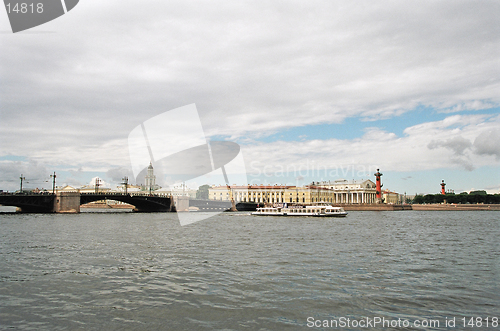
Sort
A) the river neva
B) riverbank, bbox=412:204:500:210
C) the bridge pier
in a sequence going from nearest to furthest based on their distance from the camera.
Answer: the river neva
the bridge pier
riverbank, bbox=412:204:500:210

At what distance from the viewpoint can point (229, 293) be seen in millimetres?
8922

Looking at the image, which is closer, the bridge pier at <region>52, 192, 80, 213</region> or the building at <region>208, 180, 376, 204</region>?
the bridge pier at <region>52, 192, 80, 213</region>

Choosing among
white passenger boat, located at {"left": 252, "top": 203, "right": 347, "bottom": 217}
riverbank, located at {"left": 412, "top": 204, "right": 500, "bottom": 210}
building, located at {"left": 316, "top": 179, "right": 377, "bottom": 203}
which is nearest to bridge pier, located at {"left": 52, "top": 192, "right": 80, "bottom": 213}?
white passenger boat, located at {"left": 252, "top": 203, "right": 347, "bottom": 217}

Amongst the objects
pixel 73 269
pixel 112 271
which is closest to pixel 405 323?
pixel 112 271

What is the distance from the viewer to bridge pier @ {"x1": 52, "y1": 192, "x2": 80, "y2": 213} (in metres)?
56.6

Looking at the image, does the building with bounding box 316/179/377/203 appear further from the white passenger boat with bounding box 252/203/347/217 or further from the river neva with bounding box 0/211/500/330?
the river neva with bounding box 0/211/500/330

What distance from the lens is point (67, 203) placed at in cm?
5716

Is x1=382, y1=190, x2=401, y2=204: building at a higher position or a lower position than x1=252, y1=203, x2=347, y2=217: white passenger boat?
higher

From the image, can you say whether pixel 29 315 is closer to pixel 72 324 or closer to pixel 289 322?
pixel 72 324

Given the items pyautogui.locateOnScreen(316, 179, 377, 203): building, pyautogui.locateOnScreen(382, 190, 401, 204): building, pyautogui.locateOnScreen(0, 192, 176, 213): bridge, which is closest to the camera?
pyautogui.locateOnScreen(0, 192, 176, 213): bridge

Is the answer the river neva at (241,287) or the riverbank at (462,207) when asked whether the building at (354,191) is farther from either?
the river neva at (241,287)

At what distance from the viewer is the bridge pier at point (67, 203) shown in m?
56.6

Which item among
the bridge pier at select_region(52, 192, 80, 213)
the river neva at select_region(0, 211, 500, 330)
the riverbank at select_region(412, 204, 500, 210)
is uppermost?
the bridge pier at select_region(52, 192, 80, 213)

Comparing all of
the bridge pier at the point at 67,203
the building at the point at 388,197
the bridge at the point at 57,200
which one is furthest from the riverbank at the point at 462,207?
the bridge pier at the point at 67,203
